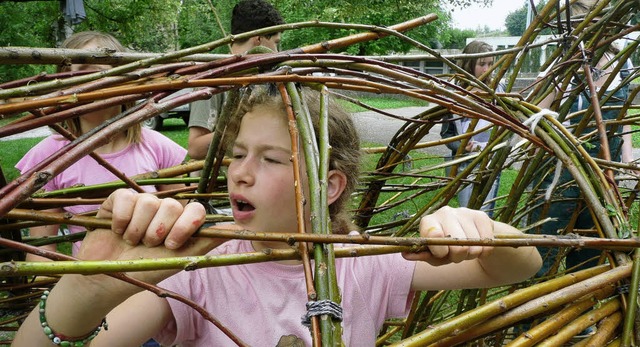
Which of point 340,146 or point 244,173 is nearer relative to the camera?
point 244,173

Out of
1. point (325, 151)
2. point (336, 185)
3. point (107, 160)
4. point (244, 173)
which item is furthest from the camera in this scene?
point (107, 160)

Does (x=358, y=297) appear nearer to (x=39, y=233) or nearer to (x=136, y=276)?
(x=136, y=276)

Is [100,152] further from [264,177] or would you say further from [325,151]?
[325,151]

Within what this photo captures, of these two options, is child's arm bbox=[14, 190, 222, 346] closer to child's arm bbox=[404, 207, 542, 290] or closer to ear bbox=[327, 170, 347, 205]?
child's arm bbox=[404, 207, 542, 290]

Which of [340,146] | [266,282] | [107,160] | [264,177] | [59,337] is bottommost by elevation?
[59,337]

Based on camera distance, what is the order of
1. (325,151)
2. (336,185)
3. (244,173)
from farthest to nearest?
(336,185) → (244,173) → (325,151)

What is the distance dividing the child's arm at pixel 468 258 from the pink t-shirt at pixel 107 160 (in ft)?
2.50

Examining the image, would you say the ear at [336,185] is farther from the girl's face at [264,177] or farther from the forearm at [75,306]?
the forearm at [75,306]

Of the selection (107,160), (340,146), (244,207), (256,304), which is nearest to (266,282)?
(256,304)

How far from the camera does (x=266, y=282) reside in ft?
3.13

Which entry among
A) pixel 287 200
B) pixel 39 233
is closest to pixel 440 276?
pixel 287 200

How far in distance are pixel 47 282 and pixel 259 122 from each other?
0.45 m

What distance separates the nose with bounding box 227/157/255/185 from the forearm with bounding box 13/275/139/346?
26cm

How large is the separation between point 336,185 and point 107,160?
0.77m
